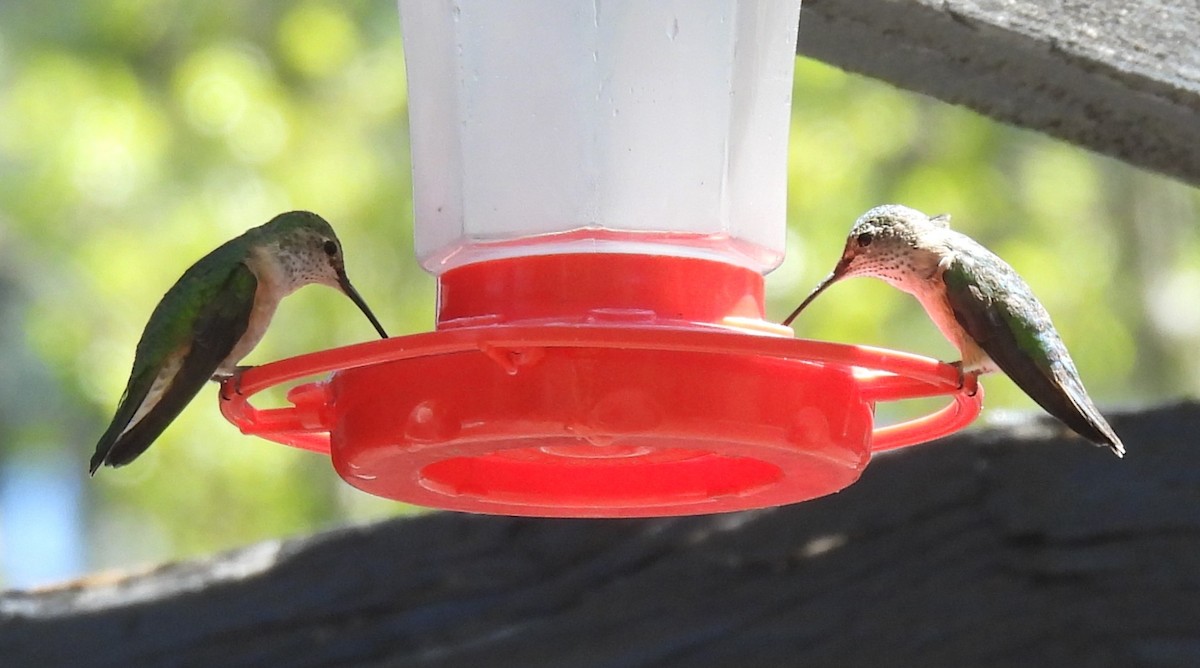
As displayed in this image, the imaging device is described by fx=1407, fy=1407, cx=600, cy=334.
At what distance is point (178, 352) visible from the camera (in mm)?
2803

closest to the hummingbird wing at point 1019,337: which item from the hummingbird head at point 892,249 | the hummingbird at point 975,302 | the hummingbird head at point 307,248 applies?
the hummingbird at point 975,302

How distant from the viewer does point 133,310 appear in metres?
7.57

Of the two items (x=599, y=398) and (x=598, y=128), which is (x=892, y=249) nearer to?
(x=598, y=128)

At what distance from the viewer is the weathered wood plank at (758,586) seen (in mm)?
2842

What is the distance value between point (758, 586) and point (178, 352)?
1291 mm

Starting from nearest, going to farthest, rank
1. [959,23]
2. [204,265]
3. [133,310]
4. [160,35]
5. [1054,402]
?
1. [959,23]
2. [1054,402]
3. [204,265]
4. [133,310]
5. [160,35]

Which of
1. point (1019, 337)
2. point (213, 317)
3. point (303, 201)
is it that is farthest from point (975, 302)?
point (303, 201)

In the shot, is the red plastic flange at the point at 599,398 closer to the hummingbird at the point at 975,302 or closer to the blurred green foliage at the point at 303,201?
the hummingbird at the point at 975,302

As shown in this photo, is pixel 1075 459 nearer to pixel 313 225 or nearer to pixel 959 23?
pixel 959 23

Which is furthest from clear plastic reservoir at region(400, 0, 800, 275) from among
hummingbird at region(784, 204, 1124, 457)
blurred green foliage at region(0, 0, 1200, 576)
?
blurred green foliage at region(0, 0, 1200, 576)

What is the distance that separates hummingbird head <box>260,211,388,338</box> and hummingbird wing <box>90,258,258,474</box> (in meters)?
0.16

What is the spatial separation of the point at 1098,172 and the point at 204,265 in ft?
22.8

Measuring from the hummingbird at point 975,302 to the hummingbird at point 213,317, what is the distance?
3.56 feet

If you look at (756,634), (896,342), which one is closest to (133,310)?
(896,342)
